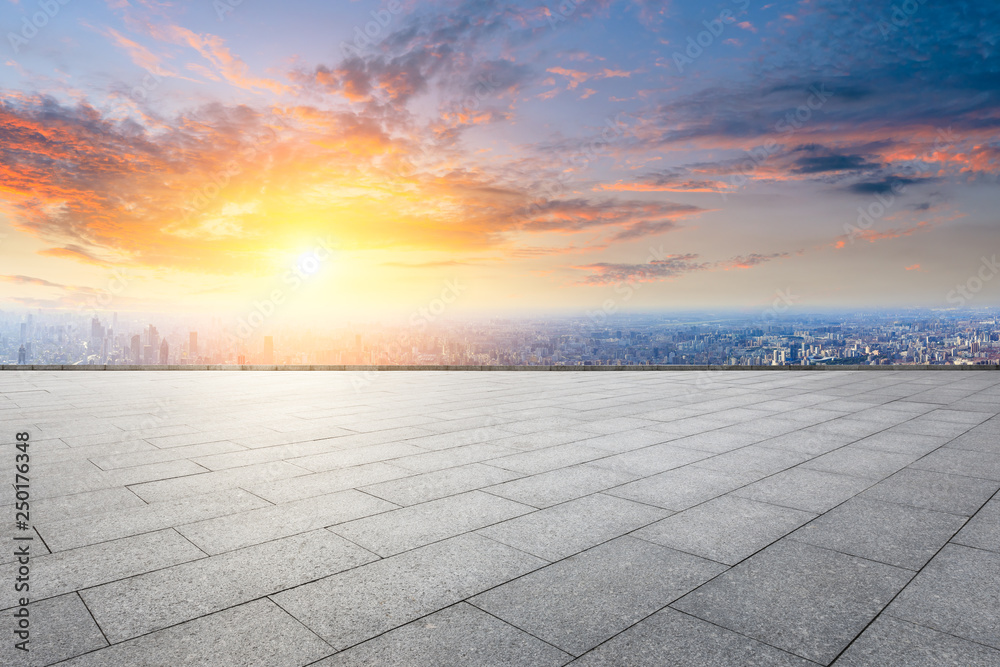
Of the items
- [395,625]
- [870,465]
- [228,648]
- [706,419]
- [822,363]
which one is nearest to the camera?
[228,648]

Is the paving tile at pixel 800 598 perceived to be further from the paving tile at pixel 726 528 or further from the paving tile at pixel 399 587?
the paving tile at pixel 399 587

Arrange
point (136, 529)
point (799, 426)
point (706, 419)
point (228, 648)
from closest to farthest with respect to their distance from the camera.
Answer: point (228, 648), point (136, 529), point (799, 426), point (706, 419)

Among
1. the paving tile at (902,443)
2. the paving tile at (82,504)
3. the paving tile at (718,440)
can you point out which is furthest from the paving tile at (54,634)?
the paving tile at (902,443)

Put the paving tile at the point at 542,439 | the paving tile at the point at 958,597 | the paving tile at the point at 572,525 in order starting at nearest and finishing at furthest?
the paving tile at the point at 958,597 → the paving tile at the point at 572,525 → the paving tile at the point at 542,439

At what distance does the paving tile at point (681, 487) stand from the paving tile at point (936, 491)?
56.0 inches

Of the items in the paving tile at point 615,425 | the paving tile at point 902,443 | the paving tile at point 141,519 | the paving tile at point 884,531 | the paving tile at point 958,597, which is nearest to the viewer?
the paving tile at point 958,597

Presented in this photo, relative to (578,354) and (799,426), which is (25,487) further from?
(578,354)

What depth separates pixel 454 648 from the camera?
10.9 ft

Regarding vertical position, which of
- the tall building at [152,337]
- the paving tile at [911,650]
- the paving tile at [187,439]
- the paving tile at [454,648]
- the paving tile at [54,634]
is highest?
the tall building at [152,337]

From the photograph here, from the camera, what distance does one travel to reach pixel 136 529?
5.26 meters

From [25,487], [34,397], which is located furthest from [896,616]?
[34,397]

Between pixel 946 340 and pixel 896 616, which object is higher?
pixel 946 340

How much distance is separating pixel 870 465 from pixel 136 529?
8.55 m

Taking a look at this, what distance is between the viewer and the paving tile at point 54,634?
3225 millimetres
